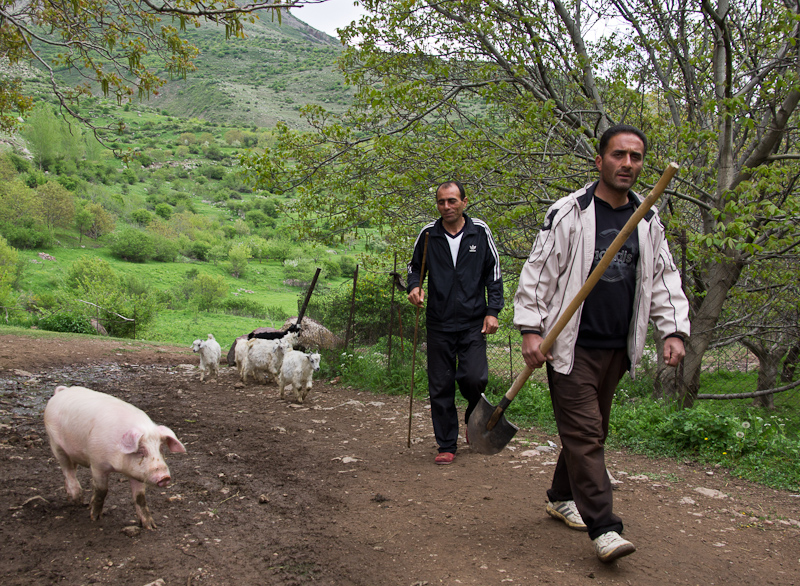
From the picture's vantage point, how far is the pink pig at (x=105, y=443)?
326 cm

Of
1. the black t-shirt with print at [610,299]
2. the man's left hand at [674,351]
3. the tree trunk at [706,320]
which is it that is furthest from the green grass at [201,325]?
the man's left hand at [674,351]

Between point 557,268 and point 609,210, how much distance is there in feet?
1.41

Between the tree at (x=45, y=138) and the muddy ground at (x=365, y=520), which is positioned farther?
the tree at (x=45, y=138)

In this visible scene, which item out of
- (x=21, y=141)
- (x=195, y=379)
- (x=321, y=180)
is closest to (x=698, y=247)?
(x=321, y=180)

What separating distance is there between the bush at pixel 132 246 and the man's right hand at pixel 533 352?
7041cm

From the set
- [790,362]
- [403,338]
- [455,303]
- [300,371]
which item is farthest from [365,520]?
[790,362]

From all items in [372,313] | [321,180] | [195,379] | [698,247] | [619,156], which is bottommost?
[195,379]

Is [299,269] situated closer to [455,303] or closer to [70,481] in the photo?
[455,303]

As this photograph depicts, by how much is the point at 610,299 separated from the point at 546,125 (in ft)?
19.6

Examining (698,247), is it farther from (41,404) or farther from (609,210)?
(41,404)

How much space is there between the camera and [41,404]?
276 inches

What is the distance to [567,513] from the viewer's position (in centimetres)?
348

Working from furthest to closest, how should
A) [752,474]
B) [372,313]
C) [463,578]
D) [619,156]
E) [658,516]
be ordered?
[372,313]
[752,474]
[658,516]
[619,156]
[463,578]

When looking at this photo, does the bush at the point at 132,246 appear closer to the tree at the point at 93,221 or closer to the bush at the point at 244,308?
the tree at the point at 93,221
